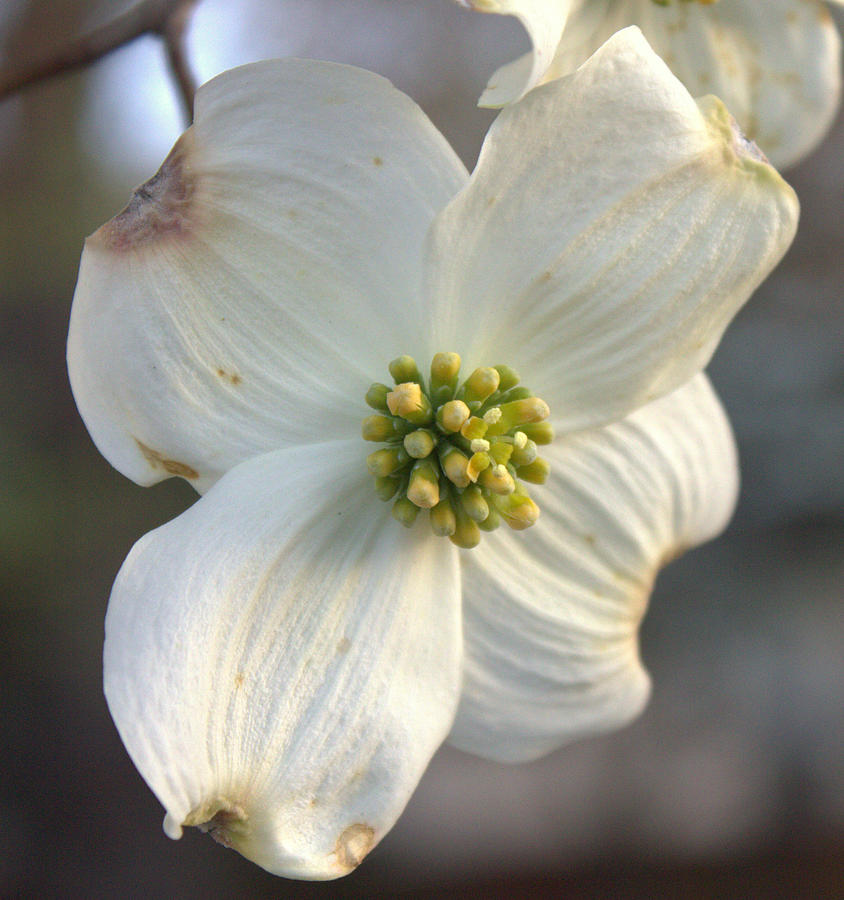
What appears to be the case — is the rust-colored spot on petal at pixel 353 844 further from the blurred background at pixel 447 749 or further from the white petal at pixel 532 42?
the blurred background at pixel 447 749

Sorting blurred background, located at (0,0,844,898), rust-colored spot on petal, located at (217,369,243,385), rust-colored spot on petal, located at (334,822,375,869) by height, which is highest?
rust-colored spot on petal, located at (217,369,243,385)

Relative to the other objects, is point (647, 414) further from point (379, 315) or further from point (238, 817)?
point (238, 817)

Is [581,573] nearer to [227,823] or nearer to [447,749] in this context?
[227,823]

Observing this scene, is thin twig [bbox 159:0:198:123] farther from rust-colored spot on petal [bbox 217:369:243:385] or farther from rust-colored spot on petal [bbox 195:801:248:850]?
rust-colored spot on petal [bbox 195:801:248:850]

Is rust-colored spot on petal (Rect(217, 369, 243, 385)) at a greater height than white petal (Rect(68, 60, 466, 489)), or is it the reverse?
white petal (Rect(68, 60, 466, 489))

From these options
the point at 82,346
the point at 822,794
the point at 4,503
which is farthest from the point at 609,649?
the point at 822,794

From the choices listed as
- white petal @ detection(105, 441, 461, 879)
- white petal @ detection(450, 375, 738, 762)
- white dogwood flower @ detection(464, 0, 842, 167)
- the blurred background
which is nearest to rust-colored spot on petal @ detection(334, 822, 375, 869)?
white petal @ detection(105, 441, 461, 879)

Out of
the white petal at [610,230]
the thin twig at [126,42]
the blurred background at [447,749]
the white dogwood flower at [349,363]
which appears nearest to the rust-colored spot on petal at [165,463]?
the white dogwood flower at [349,363]
